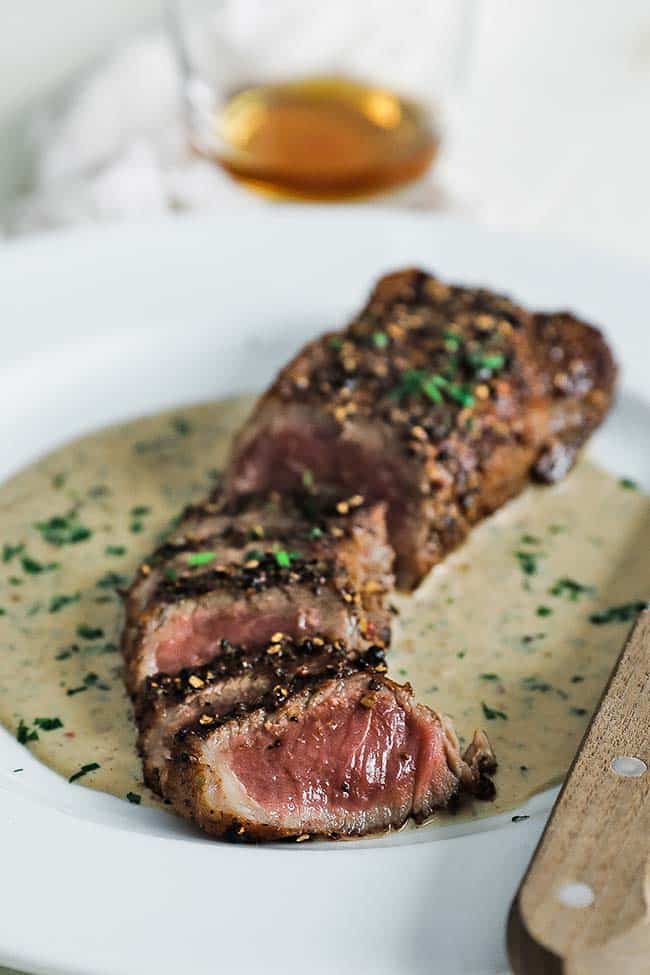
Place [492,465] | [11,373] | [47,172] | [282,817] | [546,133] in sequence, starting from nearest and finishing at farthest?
[282,817], [492,465], [11,373], [47,172], [546,133]

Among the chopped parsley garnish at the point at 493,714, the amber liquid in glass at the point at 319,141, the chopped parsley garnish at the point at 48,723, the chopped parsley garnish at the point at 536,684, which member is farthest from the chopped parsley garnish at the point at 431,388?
the amber liquid in glass at the point at 319,141

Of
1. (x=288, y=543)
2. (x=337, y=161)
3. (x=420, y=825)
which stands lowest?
(x=420, y=825)

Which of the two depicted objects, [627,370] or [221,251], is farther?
[221,251]

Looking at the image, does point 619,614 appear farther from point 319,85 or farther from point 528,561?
point 319,85

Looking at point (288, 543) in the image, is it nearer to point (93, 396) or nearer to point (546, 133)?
point (93, 396)

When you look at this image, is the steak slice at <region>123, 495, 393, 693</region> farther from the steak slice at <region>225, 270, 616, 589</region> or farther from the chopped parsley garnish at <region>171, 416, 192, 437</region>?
Result: the chopped parsley garnish at <region>171, 416, 192, 437</region>

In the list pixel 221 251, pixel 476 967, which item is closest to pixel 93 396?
pixel 221 251
